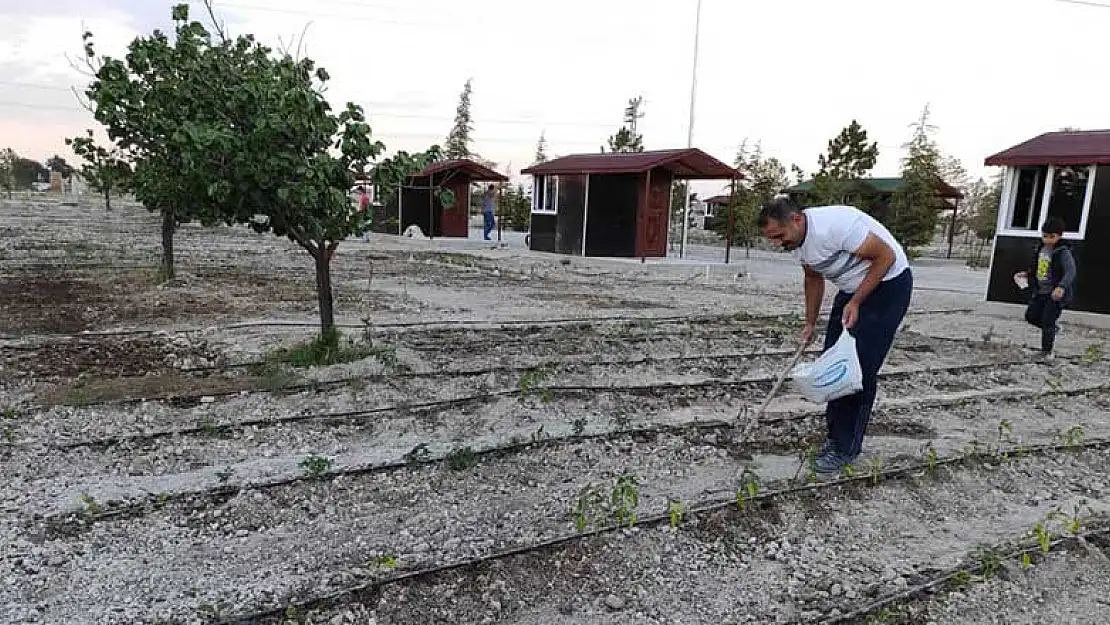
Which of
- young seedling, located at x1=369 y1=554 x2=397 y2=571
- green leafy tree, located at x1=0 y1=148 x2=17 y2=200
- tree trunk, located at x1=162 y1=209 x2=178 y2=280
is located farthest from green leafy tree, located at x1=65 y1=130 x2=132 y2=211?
green leafy tree, located at x1=0 y1=148 x2=17 y2=200

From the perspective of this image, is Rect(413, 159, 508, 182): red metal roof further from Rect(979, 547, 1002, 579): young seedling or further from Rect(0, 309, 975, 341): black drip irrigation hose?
Rect(979, 547, 1002, 579): young seedling

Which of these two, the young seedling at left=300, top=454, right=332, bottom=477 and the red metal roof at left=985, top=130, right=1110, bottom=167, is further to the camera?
the red metal roof at left=985, top=130, right=1110, bottom=167

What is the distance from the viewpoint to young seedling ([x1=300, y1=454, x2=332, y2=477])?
3.73m

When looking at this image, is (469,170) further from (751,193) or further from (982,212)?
(982,212)

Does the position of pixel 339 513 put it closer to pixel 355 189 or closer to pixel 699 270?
pixel 355 189

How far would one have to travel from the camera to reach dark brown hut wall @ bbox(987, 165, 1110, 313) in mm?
9250

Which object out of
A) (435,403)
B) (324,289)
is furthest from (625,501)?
(324,289)

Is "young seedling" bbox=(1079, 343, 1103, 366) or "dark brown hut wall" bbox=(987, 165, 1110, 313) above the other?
"dark brown hut wall" bbox=(987, 165, 1110, 313)

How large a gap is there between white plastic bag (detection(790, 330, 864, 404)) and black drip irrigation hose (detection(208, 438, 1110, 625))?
0.53m

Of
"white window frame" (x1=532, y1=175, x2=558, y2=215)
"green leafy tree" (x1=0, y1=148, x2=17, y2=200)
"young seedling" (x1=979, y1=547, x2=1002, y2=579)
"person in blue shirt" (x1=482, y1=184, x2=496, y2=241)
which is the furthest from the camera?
"green leafy tree" (x1=0, y1=148, x2=17, y2=200)

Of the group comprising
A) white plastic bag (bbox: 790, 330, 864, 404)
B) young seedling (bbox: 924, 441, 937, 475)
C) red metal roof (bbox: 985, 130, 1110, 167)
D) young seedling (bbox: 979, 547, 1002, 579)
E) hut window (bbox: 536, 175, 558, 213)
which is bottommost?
young seedling (bbox: 979, 547, 1002, 579)

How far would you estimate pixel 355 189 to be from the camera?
19.1ft

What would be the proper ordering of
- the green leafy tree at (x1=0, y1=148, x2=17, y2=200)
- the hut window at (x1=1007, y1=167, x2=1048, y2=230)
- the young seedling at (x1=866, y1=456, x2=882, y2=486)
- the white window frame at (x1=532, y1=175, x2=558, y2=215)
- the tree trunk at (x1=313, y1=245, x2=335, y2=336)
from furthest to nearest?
the green leafy tree at (x1=0, y1=148, x2=17, y2=200)
the white window frame at (x1=532, y1=175, x2=558, y2=215)
the hut window at (x1=1007, y1=167, x2=1048, y2=230)
the tree trunk at (x1=313, y1=245, x2=335, y2=336)
the young seedling at (x1=866, y1=456, x2=882, y2=486)

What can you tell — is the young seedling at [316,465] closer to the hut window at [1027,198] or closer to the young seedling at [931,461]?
the young seedling at [931,461]
